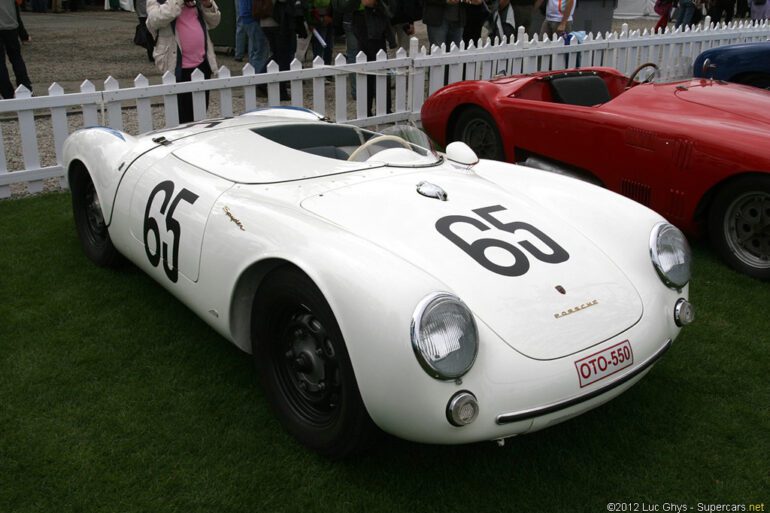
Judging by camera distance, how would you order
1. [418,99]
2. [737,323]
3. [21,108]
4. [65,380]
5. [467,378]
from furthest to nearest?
1. [418,99]
2. [21,108]
3. [737,323]
4. [65,380]
5. [467,378]

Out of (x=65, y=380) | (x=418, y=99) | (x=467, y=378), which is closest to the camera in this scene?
(x=467, y=378)

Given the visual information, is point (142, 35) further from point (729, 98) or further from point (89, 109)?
point (729, 98)

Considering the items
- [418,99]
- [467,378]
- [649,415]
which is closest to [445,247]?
[467,378]

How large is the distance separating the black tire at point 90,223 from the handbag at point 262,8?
457 centimetres

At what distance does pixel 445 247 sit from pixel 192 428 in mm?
1224

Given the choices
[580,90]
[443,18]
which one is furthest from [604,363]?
[443,18]

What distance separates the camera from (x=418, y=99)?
7.67 meters

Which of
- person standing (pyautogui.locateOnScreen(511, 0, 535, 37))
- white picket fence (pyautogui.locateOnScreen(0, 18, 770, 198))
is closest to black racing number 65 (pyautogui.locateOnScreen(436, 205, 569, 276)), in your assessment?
white picket fence (pyautogui.locateOnScreen(0, 18, 770, 198))

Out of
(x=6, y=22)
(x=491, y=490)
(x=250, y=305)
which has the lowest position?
(x=491, y=490)

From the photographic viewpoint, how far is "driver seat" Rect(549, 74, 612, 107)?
554 centimetres

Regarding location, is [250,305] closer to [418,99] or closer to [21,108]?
[21,108]

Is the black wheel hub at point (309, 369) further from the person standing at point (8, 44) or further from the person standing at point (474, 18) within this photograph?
the person standing at point (474, 18)

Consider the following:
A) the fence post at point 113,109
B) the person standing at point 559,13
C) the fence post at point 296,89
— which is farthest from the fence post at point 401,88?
the person standing at point 559,13

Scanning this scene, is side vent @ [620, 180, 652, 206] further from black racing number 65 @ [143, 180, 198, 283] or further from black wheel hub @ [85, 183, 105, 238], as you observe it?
black wheel hub @ [85, 183, 105, 238]
